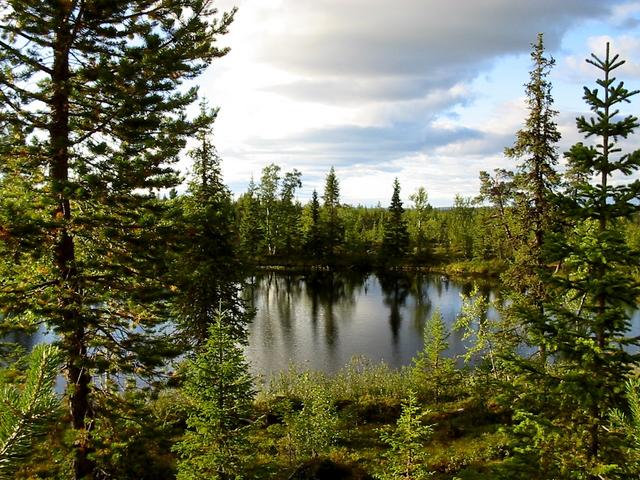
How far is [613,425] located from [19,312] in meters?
10.4

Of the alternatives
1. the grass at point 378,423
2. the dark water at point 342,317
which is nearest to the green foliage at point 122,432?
the grass at point 378,423

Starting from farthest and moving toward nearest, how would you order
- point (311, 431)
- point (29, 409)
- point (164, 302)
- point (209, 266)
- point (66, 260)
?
point (209, 266)
point (311, 431)
point (164, 302)
point (66, 260)
point (29, 409)

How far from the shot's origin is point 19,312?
8.53m

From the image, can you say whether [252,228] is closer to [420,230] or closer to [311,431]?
[420,230]

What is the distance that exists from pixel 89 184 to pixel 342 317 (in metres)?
36.7

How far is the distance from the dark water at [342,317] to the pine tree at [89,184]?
1957cm

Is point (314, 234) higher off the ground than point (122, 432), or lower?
higher

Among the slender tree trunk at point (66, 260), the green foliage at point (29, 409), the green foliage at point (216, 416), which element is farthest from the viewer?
the green foliage at point (216, 416)

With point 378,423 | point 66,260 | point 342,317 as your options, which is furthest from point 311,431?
point 342,317

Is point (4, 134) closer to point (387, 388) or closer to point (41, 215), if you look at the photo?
point (41, 215)

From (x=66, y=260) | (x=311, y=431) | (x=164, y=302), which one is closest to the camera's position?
(x=66, y=260)

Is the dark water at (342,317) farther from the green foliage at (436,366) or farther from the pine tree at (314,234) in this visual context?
the green foliage at (436,366)

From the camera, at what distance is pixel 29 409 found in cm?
228

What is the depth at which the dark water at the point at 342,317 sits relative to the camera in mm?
32281
